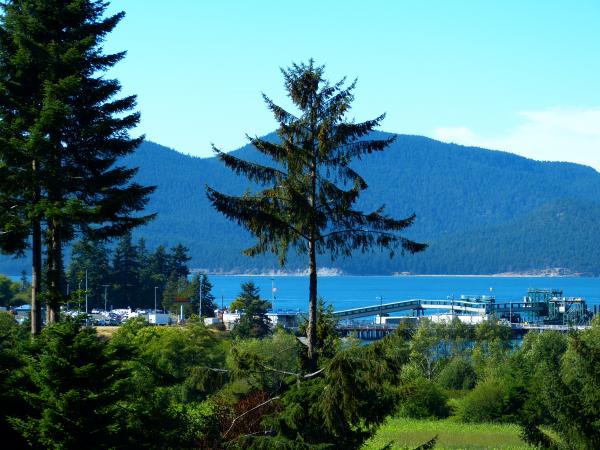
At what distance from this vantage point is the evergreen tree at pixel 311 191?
22.7 metres

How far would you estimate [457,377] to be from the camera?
73.9 metres

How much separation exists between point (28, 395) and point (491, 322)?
92291 millimetres

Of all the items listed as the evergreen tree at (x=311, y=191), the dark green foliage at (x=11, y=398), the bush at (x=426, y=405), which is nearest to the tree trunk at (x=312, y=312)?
the evergreen tree at (x=311, y=191)

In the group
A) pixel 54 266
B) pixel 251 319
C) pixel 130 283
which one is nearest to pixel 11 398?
pixel 54 266

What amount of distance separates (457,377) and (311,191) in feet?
175

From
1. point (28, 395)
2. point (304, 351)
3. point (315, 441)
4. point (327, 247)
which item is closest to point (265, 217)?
point (327, 247)

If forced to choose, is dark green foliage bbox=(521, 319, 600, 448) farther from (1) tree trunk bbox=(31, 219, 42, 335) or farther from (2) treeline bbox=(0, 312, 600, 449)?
(1) tree trunk bbox=(31, 219, 42, 335)

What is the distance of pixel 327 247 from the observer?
912 inches

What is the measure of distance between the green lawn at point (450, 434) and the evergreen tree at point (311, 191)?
78.9ft

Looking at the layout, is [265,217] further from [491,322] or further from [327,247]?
[491,322]

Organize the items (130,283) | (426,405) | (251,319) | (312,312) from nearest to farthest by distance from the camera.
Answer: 1. (312,312)
2. (426,405)
3. (251,319)
4. (130,283)

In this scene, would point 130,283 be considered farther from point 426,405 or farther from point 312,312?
point 312,312

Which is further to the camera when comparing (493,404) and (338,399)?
(493,404)

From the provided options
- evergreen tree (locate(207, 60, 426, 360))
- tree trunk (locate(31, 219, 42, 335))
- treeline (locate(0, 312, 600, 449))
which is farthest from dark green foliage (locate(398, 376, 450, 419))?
evergreen tree (locate(207, 60, 426, 360))
